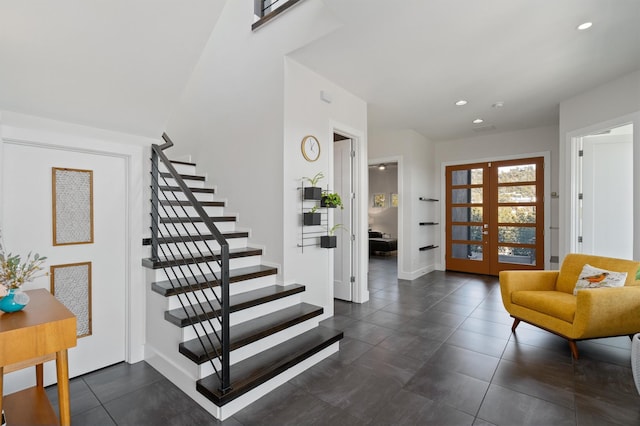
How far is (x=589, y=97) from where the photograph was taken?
4090 millimetres

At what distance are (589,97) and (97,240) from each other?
5908 mm

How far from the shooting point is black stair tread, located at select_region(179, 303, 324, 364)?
2.10 metres

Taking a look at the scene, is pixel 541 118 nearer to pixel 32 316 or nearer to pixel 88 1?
pixel 88 1

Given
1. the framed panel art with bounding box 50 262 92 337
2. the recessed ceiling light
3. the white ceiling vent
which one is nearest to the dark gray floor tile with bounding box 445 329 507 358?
the recessed ceiling light

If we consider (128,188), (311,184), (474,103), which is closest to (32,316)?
(128,188)

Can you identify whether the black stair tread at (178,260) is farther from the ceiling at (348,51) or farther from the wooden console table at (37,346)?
the ceiling at (348,51)

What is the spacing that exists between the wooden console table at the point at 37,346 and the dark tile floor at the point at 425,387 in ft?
0.86

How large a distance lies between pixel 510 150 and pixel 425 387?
17.7 feet

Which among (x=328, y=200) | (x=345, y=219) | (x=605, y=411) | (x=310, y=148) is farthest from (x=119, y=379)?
(x=605, y=411)

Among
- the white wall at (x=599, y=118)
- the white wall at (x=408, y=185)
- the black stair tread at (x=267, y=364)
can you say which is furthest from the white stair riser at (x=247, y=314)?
the white wall at (x=599, y=118)

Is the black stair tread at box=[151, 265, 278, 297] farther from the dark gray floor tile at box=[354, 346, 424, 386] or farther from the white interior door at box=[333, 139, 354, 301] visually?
the white interior door at box=[333, 139, 354, 301]

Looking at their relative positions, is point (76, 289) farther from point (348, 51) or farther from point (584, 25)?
point (584, 25)

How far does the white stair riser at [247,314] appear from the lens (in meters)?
2.30

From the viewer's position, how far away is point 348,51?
3.08 meters
